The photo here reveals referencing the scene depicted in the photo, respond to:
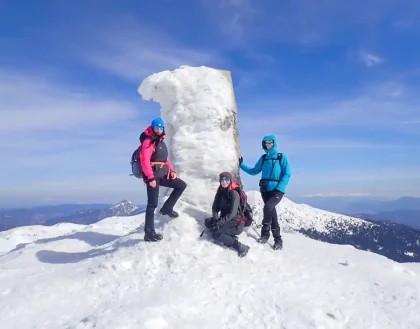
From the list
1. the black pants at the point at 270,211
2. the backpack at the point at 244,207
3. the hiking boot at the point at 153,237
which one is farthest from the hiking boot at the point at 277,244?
the hiking boot at the point at 153,237

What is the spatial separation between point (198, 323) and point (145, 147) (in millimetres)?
4858

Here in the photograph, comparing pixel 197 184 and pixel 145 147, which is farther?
pixel 197 184

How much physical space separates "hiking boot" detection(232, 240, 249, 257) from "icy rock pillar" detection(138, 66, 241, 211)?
2197 millimetres

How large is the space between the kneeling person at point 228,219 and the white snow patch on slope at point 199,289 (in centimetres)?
29

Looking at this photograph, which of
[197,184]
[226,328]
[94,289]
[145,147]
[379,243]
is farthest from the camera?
[379,243]

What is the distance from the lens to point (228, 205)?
32.2 ft

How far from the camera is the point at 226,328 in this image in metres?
6.13

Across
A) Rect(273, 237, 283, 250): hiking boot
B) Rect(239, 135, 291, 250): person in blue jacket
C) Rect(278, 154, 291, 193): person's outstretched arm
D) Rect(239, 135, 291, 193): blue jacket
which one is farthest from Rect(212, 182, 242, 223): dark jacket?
Rect(273, 237, 283, 250): hiking boot

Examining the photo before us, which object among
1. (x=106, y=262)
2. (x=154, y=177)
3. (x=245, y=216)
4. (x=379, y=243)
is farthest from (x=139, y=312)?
(x=379, y=243)

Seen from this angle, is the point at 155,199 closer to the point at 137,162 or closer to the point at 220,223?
the point at 137,162

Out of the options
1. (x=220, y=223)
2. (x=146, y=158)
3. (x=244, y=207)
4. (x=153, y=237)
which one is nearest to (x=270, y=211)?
(x=244, y=207)

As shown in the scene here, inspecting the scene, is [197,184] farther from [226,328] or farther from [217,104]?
[226,328]

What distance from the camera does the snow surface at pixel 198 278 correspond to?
6496 millimetres

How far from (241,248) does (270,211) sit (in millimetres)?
1736
